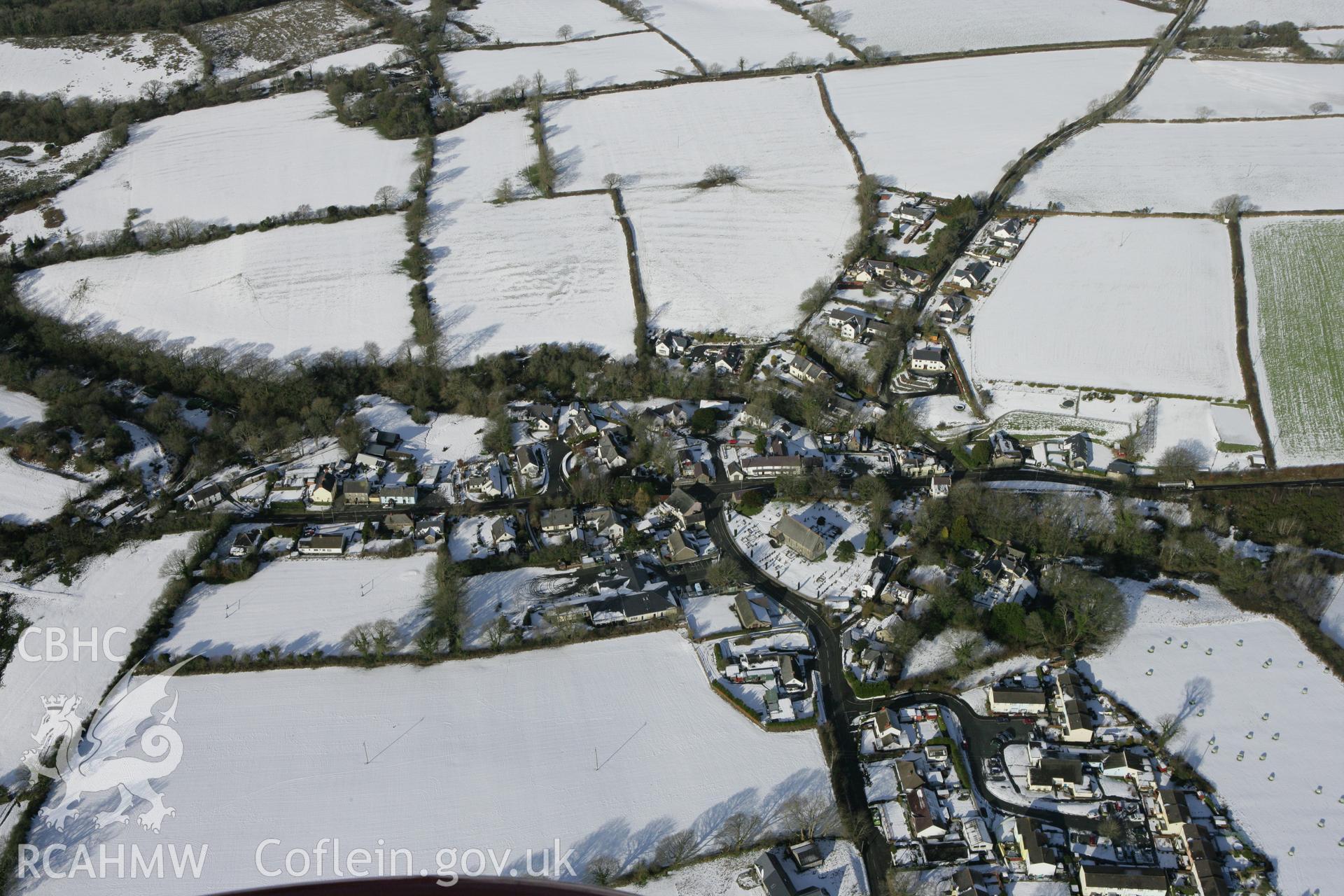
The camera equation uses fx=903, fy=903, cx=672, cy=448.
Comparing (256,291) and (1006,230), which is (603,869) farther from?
(1006,230)

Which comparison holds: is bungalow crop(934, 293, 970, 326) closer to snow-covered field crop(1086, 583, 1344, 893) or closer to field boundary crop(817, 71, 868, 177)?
field boundary crop(817, 71, 868, 177)

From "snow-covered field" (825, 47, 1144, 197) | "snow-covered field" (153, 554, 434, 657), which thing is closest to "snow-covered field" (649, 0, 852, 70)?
"snow-covered field" (825, 47, 1144, 197)

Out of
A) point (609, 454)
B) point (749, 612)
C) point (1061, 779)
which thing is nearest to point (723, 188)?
point (609, 454)

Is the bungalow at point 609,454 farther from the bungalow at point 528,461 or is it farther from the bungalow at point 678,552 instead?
the bungalow at point 678,552

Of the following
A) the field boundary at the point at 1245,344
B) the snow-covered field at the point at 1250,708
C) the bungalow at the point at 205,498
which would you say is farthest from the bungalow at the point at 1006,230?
the bungalow at the point at 205,498

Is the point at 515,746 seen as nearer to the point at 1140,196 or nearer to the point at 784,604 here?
the point at 784,604

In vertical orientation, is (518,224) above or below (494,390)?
above

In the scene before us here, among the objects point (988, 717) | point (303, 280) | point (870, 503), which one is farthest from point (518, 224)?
point (988, 717)
